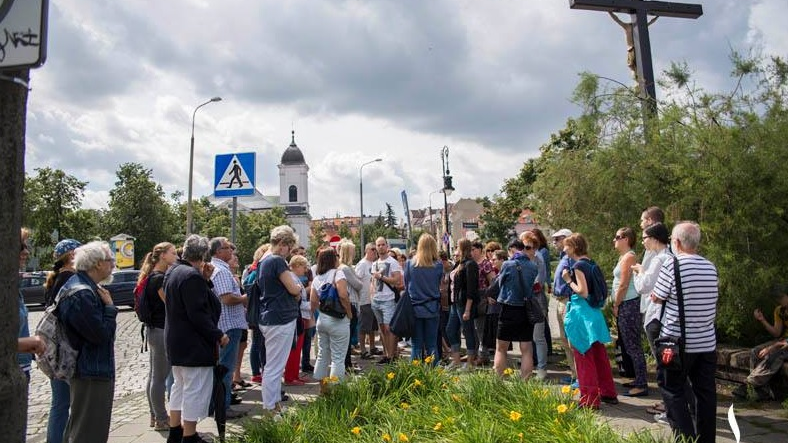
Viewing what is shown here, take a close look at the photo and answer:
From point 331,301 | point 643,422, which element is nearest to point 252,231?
point 331,301

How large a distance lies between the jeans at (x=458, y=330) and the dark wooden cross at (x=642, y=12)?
166 inches

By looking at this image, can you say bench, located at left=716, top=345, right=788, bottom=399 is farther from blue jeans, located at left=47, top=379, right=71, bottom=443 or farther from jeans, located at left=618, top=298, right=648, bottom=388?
blue jeans, located at left=47, top=379, right=71, bottom=443

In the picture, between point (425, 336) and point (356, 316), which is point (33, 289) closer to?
point (356, 316)

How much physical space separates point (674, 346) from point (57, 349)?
4462 millimetres

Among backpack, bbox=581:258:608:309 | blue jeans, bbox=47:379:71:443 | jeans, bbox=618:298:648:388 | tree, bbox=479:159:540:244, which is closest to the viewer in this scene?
blue jeans, bbox=47:379:71:443

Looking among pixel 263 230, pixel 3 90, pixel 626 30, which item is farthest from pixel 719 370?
pixel 263 230

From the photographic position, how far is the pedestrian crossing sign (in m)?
9.29

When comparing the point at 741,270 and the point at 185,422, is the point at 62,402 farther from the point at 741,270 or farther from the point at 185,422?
the point at 741,270

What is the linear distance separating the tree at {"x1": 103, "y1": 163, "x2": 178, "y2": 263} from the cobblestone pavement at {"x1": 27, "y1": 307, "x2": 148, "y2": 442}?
1267 inches

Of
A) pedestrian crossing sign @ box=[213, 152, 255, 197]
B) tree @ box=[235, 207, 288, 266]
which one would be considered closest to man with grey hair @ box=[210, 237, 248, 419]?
pedestrian crossing sign @ box=[213, 152, 255, 197]

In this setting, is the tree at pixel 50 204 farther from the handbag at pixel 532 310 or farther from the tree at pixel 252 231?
the handbag at pixel 532 310

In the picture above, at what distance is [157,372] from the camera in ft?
18.9

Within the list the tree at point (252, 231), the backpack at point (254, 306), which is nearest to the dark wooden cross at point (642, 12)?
the backpack at point (254, 306)

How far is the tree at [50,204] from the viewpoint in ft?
130
